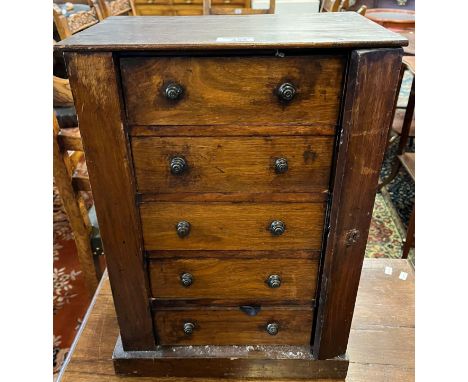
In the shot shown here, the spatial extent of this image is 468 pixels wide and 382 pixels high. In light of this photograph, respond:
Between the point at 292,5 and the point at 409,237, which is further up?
the point at 292,5

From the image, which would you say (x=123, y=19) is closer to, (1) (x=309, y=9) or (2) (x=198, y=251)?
(2) (x=198, y=251)

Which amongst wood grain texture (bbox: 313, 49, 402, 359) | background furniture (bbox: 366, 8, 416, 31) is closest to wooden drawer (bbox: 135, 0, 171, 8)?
background furniture (bbox: 366, 8, 416, 31)

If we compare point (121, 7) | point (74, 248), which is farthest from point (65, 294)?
point (121, 7)

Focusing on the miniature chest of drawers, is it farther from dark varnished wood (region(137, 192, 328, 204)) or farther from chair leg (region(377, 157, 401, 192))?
chair leg (region(377, 157, 401, 192))

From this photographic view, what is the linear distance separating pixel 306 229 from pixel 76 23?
89.8 inches

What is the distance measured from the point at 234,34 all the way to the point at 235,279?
0.54 metres

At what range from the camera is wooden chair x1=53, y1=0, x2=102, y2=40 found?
2.01m

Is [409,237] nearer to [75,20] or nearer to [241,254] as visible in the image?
[241,254]

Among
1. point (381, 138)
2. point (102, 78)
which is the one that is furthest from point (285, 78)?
point (102, 78)

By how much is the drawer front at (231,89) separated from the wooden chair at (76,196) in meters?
0.69

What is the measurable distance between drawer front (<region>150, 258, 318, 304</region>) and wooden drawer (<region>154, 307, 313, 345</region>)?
0.04m

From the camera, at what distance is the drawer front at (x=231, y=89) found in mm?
697

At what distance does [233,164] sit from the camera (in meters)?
0.80

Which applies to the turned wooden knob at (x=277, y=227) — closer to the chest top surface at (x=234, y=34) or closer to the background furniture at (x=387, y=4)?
the chest top surface at (x=234, y=34)
